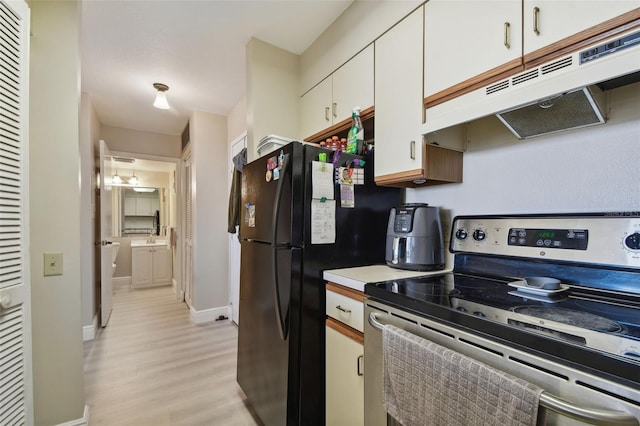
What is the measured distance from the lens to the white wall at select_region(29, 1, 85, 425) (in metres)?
1.54

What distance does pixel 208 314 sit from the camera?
11.8 ft

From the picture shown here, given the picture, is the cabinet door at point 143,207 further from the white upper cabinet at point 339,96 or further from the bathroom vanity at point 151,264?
the white upper cabinet at point 339,96

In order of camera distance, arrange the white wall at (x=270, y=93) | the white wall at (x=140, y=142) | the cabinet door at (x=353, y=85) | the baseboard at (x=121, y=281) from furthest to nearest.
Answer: the baseboard at (x=121, y=281)
the white wall at (x=140, y=142)
the white wall at (x=270, y=93)
the cabinet door at (x=353, y=85)

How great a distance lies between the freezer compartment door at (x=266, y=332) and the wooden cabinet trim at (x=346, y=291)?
0.20m

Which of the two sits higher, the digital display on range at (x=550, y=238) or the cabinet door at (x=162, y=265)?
the digital display on range at (x=550, y=238)

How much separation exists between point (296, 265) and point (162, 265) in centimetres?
502

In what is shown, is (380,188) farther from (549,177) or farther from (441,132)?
(549,177)

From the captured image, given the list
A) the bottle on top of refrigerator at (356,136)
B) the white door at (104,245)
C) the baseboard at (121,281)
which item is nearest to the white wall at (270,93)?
the bottle on top of refrigerator at (356,136)

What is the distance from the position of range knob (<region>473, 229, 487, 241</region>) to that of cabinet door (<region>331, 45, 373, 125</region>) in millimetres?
894

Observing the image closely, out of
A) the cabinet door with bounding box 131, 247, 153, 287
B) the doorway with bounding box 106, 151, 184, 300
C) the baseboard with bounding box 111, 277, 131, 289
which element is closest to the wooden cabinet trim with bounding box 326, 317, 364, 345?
the doorway with bounding box 106, 151, 184, 300

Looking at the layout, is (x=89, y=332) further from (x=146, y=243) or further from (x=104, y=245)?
(x=146, y=243)

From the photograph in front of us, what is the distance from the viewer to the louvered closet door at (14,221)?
1148mm

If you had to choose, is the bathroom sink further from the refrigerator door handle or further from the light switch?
the refrigerator door handle

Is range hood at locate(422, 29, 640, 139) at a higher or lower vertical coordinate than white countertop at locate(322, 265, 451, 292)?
higher
